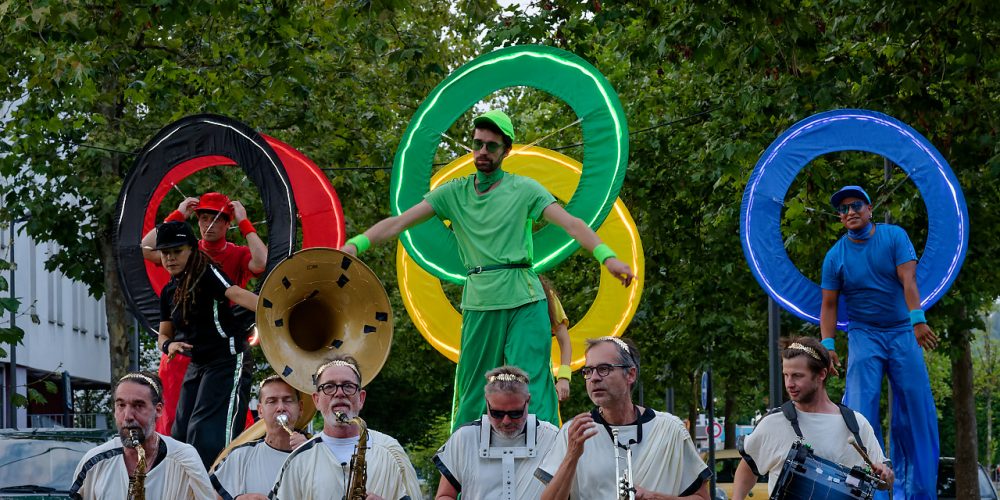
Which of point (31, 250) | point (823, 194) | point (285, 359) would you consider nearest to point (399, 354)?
point (31, 250)

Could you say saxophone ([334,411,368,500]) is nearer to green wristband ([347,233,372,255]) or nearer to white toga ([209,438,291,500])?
white toga ([209,438,291,500])

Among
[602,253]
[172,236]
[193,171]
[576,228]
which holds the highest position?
[193,171]

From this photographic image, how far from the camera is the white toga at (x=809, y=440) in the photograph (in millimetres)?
7965

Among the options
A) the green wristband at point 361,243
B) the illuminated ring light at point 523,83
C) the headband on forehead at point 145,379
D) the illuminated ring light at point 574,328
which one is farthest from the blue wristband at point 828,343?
the headband on forehead at point 145,379

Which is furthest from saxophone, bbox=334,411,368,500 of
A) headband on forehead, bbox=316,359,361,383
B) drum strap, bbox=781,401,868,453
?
drum strap, bbox=781,401,868,453

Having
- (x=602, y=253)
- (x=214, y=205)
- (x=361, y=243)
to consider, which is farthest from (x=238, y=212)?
(x=602, y=253)

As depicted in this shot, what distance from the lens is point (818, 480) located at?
7.46 meters

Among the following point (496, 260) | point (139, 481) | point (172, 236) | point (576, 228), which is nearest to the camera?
point (139, 481)

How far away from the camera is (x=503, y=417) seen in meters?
7.36

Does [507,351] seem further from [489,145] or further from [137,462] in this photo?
[137,462]

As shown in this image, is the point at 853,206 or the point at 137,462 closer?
the point at 137,462

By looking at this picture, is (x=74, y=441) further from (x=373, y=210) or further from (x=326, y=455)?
(x=373, y=210)

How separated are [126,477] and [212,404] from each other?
262 centimetres

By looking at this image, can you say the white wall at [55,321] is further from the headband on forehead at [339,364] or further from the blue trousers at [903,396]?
the headband on forehead at [339,364]
